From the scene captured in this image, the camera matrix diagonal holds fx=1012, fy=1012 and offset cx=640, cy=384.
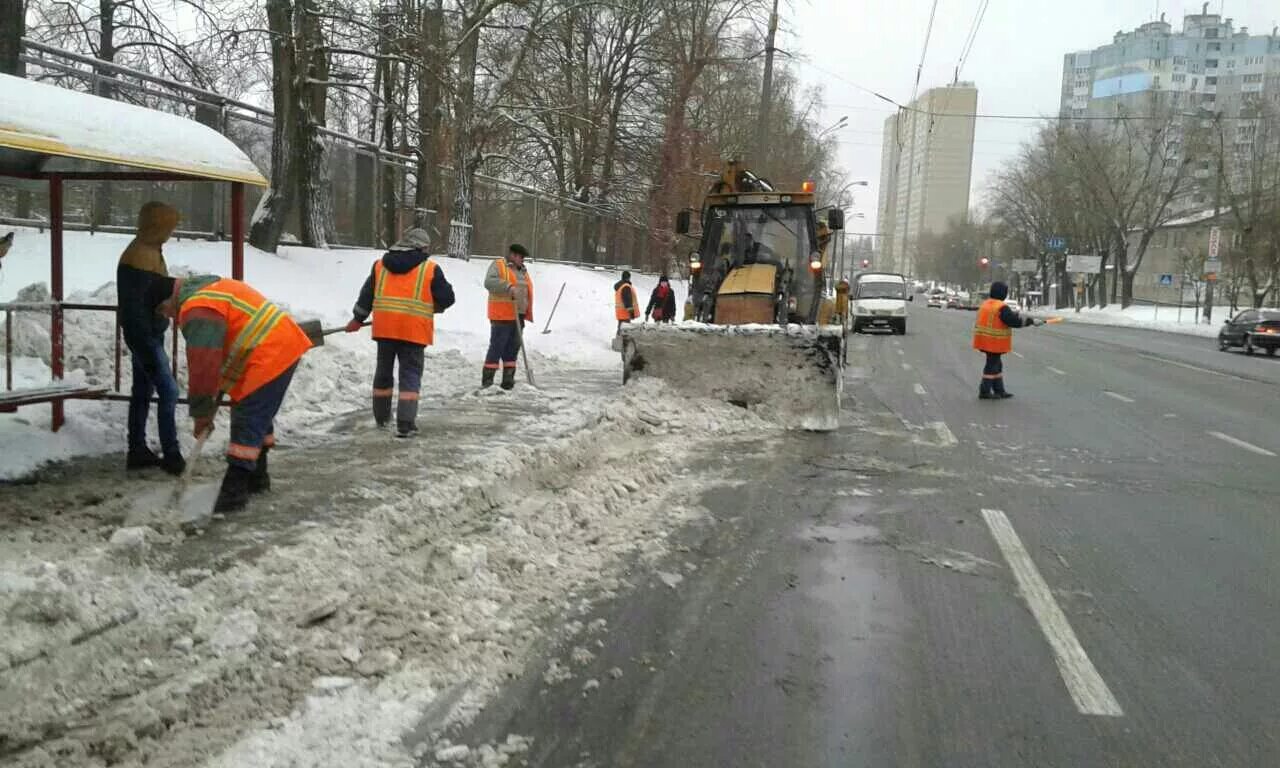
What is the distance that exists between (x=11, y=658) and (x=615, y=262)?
34352 mm

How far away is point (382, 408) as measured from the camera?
30.2 ft

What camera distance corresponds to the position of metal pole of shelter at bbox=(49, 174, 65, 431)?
7.52 metres

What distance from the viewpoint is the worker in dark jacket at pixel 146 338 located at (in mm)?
6902

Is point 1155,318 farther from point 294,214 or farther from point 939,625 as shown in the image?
point 939,625

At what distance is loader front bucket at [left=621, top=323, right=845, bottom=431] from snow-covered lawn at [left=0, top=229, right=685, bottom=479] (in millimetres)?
2713

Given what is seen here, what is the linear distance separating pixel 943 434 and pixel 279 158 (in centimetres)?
1094

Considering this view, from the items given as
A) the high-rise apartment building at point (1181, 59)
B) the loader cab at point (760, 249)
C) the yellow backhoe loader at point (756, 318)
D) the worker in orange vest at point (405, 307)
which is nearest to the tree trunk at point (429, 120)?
the yellow backhoe loader at point (756, 318)

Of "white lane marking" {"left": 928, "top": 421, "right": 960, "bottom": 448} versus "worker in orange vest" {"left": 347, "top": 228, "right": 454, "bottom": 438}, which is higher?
"worker in orange vest" {"left": 347, "top": 228, "right": 454, "bottom": 438}

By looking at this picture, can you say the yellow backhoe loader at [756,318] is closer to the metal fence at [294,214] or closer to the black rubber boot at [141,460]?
the black rubber boot at [141,460]

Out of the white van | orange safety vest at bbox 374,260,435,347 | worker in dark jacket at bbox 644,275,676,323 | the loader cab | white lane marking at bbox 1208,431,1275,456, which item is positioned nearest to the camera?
orange safety vest at bbox 374,260,435,347

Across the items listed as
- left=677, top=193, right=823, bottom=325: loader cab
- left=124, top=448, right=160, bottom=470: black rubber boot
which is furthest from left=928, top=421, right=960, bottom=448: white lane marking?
left=124, top=448, right=160, bottom=470: black rubber boot

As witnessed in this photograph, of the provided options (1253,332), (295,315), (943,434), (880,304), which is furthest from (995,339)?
(1253,332)

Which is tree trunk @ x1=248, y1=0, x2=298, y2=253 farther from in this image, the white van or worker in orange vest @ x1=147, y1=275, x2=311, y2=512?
the white van

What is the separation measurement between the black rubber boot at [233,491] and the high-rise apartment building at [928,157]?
1171 inches
